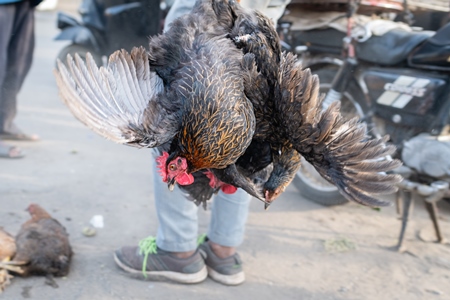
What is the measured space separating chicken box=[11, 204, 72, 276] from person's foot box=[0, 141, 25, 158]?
1787 millimetres

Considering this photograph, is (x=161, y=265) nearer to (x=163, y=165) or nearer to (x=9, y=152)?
(x=163, y=165)

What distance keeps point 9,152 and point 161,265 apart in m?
2.35

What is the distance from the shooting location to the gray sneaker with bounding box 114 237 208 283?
114 inches

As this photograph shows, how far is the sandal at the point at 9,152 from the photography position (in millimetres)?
4398

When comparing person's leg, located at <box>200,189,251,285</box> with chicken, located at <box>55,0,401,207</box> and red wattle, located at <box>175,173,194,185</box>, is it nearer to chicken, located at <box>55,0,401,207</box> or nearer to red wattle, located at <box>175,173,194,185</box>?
chicken, located at <box>55,0,401,207</box>

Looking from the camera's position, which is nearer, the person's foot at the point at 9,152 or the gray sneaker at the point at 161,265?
the gray sneaker at the point at 161,265

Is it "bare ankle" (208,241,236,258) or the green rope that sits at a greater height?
"bare ankle" (208,241,236,258)

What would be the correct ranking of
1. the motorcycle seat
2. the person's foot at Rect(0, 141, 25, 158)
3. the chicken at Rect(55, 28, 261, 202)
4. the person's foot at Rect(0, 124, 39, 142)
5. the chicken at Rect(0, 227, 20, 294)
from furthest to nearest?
the person's foot at Rect(0, 124, 39, 142) < the person's foot at Rect(0, 141, 25, 158) < the motorcycle seat < the chicken at Rect(0, 227, 20, 294) < the chicken at Rect(55, 28, 261, 202)

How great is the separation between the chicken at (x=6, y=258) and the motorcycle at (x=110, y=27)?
437cm

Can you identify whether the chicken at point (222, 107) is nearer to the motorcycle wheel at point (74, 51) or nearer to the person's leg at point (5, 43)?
the person's leg at point (5, 43)

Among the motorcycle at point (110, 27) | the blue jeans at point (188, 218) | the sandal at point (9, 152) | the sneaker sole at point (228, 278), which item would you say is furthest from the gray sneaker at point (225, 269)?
the motorcycle at point (110, 27)

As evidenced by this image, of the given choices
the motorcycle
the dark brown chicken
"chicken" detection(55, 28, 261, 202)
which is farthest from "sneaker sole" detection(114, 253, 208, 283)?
the motorcycle

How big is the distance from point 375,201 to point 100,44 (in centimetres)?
589

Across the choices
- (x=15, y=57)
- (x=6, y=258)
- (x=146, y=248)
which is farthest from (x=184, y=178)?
(x=15, y=57)
